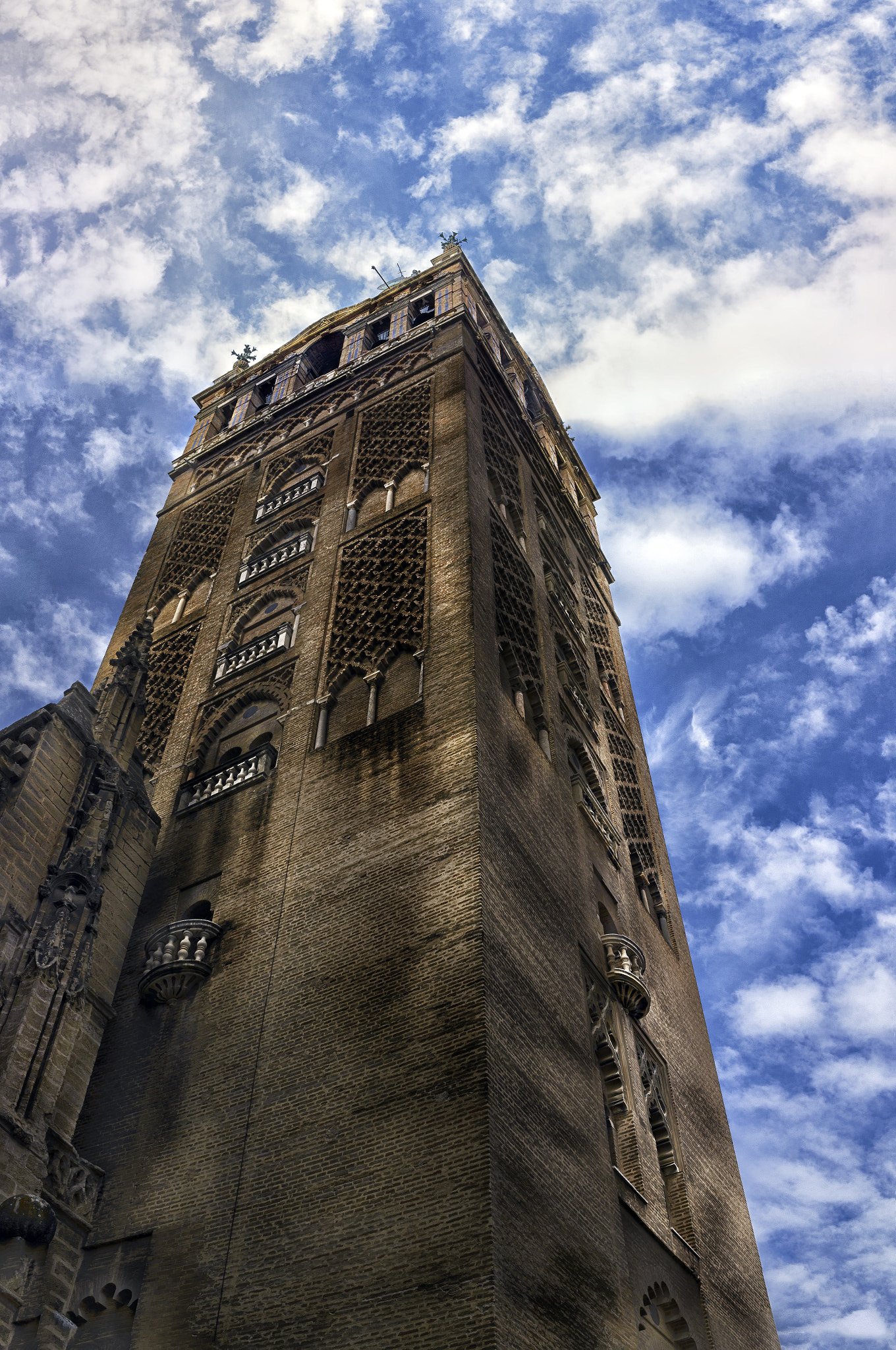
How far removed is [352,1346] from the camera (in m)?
9.48

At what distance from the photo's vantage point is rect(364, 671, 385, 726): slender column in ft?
53.0

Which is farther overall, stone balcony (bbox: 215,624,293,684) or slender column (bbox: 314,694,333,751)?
stone balcony (bbox: 215,624,293,684)

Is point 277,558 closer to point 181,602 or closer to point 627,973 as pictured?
point 181,602

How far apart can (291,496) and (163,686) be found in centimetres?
515

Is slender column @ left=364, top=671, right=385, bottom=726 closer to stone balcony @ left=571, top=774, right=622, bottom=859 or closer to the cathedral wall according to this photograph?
the cathedral wall

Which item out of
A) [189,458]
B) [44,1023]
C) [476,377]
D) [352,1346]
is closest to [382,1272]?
[352,1346]

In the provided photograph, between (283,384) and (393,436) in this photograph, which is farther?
(283,384)

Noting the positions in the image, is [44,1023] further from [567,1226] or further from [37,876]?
[567,1226]

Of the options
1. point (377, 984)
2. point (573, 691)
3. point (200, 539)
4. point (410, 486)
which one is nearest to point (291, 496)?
point (200, 539)

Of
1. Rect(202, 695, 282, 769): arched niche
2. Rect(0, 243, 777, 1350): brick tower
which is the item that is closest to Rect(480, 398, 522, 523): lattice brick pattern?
Rect(0, 243, 777, 1350): brick tower

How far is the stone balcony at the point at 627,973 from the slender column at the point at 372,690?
4.44m

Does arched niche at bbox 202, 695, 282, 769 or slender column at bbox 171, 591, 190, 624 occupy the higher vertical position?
slender column at bbox 171, 591, 190, 624

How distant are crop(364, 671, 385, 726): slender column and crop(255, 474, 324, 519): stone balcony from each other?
7.61m

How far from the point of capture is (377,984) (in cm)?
1225
